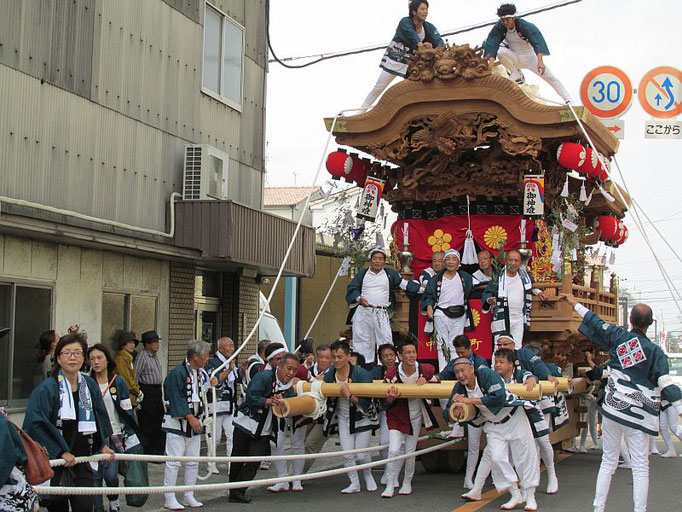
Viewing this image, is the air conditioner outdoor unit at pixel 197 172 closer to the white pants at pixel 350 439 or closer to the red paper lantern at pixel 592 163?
the white pants at pixel 350 439

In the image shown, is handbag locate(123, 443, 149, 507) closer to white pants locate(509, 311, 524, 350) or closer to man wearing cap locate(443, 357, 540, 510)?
man wearing cap locate(443, 357, 540, 510)

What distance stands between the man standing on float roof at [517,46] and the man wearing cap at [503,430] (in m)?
4.85

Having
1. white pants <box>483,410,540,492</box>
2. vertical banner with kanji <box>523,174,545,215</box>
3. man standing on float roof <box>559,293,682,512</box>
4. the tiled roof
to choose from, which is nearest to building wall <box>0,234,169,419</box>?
vertical banner with kanji <box>523,174,545,215</box>

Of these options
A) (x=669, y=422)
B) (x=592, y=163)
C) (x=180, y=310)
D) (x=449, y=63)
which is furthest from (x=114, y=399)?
(x=180, y=310)

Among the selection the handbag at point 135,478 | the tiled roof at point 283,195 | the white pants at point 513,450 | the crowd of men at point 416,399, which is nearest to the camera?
the crowd of men at point 416,399

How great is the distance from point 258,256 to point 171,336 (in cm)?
191

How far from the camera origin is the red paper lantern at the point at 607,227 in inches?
584

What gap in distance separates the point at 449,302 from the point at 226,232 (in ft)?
14.2

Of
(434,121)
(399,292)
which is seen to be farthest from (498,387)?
(434,121)

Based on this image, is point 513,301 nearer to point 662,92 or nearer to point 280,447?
point 280,447

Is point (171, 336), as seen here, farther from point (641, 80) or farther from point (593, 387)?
point (641, 80)

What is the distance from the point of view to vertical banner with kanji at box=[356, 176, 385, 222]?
500 inches

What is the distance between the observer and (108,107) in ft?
43.1

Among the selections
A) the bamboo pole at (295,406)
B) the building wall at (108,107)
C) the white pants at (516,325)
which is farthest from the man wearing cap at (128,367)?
the white pants at (516,325)
